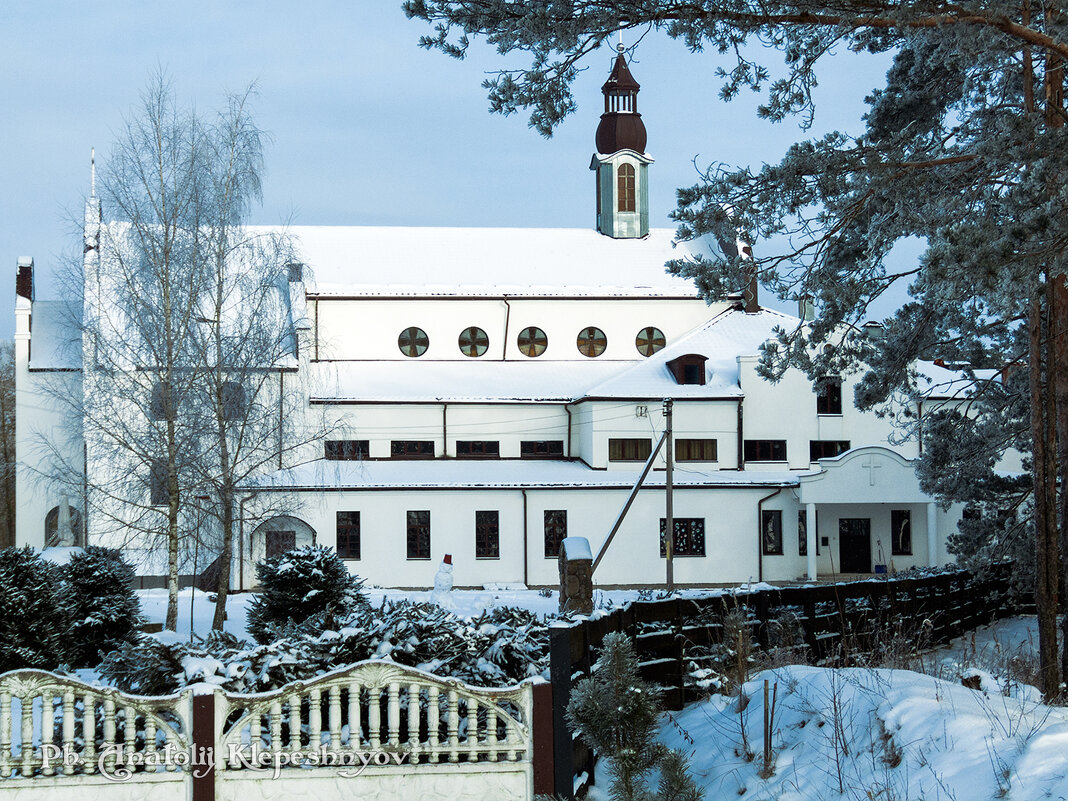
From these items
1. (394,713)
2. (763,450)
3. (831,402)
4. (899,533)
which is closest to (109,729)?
(394,713)

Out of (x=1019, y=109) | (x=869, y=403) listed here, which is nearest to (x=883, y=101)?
(x=1019, y=109)

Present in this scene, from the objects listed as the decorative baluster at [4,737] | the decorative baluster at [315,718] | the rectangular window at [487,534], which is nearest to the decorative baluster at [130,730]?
the decorative baluster at [4,737]

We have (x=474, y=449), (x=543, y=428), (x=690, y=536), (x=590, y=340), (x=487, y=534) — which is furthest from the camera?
(x=590, y=340)

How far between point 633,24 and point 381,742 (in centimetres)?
697

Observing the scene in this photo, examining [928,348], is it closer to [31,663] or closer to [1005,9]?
[1005,9]

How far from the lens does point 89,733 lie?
267 inches

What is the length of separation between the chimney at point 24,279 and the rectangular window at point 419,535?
709 inches

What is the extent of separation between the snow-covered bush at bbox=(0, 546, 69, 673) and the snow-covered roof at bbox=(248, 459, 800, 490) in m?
16.3

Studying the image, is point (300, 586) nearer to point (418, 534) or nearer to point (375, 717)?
point (375, 717)

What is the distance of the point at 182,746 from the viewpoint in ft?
22.3

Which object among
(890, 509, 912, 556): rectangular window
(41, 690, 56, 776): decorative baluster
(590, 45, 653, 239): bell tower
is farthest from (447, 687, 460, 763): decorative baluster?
(590, 45, 653, 239): bell tower

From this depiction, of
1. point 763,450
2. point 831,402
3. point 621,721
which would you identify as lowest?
point 621,721

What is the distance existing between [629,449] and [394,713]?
87.8ft

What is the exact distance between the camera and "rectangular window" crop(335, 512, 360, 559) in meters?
31.5
